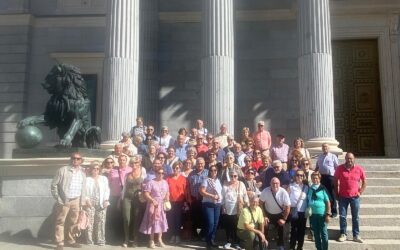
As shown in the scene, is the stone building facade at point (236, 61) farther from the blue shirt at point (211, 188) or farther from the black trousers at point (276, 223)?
the black trousers at point (276, 223)

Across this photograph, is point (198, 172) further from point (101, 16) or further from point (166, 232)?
point (101, 16)

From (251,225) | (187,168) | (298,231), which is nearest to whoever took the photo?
(251,225)

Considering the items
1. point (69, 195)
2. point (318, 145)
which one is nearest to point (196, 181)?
point (69, 195)

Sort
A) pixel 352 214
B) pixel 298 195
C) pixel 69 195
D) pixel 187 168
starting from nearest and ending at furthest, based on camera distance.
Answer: pixel 298 195, pixel 69 195, pixel 352 214, pixel 187 168

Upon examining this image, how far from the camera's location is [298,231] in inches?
365

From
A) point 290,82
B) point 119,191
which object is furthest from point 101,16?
point 119,191

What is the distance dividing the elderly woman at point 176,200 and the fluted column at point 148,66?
8.81 metres

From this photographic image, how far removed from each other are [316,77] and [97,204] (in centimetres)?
864

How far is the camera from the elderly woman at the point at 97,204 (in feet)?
31.7

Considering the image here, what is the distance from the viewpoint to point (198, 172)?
995 centimetres

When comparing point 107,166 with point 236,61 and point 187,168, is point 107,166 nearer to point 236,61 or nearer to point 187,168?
point 187,168

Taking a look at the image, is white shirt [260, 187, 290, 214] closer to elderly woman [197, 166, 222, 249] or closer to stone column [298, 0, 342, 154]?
elderly woman [197, 166, 222, 249]

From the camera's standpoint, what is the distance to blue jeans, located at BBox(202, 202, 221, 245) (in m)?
9.39

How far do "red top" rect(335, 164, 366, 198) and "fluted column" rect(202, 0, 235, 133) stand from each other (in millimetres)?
5495
